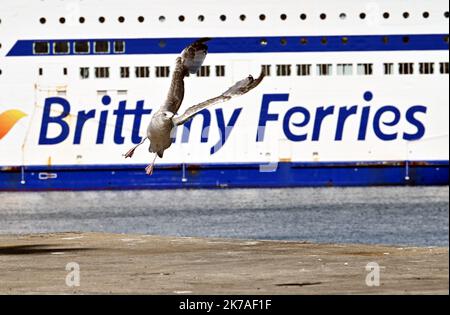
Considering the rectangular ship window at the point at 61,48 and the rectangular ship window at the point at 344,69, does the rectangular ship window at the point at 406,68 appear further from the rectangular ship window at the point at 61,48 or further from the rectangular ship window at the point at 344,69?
the rectangular ship window at the point at 61,48

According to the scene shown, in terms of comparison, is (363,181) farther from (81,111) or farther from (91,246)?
(91,246)

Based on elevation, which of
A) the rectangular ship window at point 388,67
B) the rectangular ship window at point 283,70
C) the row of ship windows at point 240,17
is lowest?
the rectangular ship window at point 283,70

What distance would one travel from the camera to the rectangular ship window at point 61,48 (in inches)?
1978

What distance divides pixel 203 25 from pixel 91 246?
3427 centimetres

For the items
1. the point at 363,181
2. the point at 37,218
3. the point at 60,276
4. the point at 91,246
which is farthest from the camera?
the point at 363,181

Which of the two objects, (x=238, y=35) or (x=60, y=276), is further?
(x=238, y=35)

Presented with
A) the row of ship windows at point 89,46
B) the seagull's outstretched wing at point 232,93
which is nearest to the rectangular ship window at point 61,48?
the row of ship windows at point 89,46

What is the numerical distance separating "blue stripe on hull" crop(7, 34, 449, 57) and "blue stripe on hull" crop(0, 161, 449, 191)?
141 inches

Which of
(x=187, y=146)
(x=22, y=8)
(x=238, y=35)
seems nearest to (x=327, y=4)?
(x=238, y=35)

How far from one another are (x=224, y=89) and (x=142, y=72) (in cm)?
260

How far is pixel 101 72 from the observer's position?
50219 millimetres

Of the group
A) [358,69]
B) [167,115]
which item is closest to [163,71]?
[358,69]

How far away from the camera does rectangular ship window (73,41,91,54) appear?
1973 inches

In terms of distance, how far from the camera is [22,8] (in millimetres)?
50156
